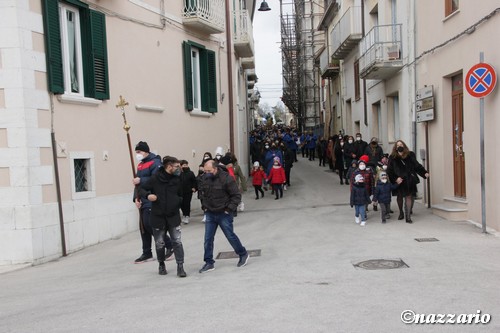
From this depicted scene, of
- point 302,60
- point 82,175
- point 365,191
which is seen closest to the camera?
point 82,175

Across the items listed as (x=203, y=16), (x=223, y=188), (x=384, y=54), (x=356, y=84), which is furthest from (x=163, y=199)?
(x=356, y=84)

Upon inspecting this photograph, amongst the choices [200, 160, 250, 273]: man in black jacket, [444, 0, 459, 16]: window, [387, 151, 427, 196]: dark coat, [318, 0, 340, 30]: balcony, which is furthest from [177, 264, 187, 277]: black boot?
[318, 0, 340, 30]: balcony

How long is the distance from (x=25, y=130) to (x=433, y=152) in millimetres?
9157

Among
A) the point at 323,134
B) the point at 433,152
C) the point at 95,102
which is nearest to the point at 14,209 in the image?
the point at 95,102

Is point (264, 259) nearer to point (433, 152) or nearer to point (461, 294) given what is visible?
point (461, 294)

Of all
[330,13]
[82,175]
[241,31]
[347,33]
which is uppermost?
[330,13]

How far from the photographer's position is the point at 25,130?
9148 millimetres

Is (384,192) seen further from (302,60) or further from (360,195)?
(302,60)

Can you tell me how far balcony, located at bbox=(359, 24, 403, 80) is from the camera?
15.0 m

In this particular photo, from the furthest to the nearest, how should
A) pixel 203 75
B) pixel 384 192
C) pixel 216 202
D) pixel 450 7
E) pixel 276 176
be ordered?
pixel 276 176 < pixel 203 75 < pixel 450 7 < pixel 384 192 < pixel 216 202

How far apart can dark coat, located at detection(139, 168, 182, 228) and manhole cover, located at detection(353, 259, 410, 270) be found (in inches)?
107

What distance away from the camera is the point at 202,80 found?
53.4ft

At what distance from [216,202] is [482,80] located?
5.09 metres

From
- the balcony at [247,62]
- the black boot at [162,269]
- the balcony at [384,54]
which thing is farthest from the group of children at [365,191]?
the balcony at [247,62]
